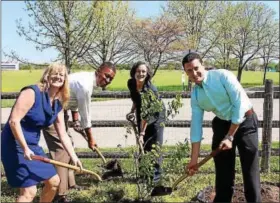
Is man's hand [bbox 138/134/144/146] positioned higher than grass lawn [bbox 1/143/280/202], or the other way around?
man's hand [bbox 138/134/144/146]

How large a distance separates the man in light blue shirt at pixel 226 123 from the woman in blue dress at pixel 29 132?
115 centimetres

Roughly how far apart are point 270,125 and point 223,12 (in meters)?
16.9

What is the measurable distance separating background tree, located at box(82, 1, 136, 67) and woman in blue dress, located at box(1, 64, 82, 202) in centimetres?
1400

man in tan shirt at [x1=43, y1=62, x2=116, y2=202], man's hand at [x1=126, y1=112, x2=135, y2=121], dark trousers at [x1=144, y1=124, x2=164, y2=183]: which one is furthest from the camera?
man's hand at [x1=126, y1=112, x2=135, y2=121]

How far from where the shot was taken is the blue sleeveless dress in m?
3.48

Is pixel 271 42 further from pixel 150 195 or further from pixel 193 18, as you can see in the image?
pixel 150 195

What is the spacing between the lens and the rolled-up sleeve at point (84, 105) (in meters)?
4.39

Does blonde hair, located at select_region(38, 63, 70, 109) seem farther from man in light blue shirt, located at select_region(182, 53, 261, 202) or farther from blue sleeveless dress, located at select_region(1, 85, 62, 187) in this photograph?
man in light blue shirt, located at select_region(182, 53, 261, 202)

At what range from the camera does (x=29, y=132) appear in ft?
11.7

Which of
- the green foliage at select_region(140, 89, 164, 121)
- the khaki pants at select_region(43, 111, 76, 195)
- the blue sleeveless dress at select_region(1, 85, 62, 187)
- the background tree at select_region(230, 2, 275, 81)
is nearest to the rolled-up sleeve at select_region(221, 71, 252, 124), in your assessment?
the green foliage at select_region(140, 89, 164, 121)

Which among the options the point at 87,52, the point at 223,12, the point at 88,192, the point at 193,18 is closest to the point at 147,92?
the point at 88,192

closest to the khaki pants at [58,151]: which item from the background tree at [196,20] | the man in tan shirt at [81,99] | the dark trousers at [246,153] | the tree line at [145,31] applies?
the man in tan shirt at [81,99]

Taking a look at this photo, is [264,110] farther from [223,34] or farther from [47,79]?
[223,34]

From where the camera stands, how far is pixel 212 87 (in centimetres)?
374
